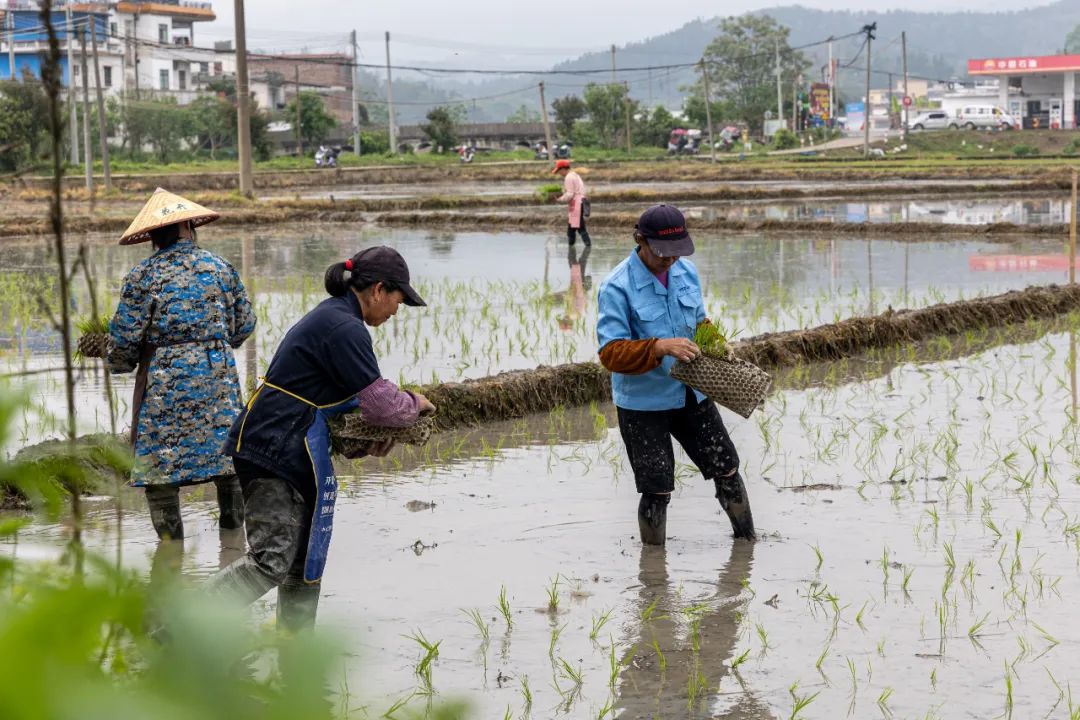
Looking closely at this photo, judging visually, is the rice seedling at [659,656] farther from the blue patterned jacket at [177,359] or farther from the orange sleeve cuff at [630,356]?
the blue patterned jacket at [177,359]

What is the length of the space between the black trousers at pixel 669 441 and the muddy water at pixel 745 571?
13.3 inches

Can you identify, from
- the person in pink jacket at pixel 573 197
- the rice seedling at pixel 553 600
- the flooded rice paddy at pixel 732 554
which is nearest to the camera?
the flooded rice paddy at pixel 732 554

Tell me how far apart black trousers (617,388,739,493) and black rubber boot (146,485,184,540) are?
170cm

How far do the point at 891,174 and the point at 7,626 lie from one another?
37876 mm

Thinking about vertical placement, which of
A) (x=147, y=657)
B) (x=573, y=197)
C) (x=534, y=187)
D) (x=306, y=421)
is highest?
(x=534, y=187)

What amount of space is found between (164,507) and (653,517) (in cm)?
184

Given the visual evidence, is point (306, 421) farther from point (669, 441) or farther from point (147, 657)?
point (147, 657)

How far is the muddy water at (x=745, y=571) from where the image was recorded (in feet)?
12.9

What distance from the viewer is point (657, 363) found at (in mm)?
4922

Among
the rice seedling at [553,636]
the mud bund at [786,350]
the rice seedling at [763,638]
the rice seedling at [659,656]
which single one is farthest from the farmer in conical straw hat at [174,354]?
the rice seedling at [763,638]

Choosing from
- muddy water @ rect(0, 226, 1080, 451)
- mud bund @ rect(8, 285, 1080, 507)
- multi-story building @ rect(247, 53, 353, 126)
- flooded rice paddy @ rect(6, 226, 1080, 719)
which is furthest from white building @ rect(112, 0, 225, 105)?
flooded rice paddy @ rect(6, 226, 1080, 719)

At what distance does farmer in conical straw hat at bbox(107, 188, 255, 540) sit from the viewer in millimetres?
4914

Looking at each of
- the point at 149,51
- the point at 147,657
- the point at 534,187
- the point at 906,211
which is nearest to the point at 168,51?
the point at 149,51

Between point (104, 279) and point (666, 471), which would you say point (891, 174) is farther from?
point (666, 471)
